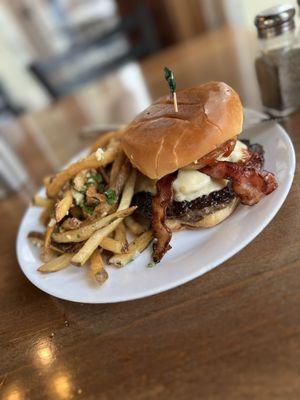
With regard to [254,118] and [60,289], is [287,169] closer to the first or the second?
[254,118]

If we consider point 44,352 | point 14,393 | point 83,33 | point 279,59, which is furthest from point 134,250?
point 83,33

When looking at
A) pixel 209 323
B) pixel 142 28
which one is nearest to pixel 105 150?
pixel 209 323

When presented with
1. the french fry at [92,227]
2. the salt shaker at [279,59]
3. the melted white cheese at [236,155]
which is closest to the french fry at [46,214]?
the french fry at [92,227]

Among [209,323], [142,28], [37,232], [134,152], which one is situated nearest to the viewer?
[209,323]

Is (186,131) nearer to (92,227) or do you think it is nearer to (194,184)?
(194,184)

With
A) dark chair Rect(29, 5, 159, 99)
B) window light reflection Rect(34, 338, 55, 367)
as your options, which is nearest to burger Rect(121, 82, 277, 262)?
window light reflection Rect(34, 338, 55, 367)

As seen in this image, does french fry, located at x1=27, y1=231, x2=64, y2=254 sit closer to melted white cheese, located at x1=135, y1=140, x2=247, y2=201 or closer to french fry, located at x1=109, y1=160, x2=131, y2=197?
french fry, located at x1=109, y1=160, x2=131, y2=197
